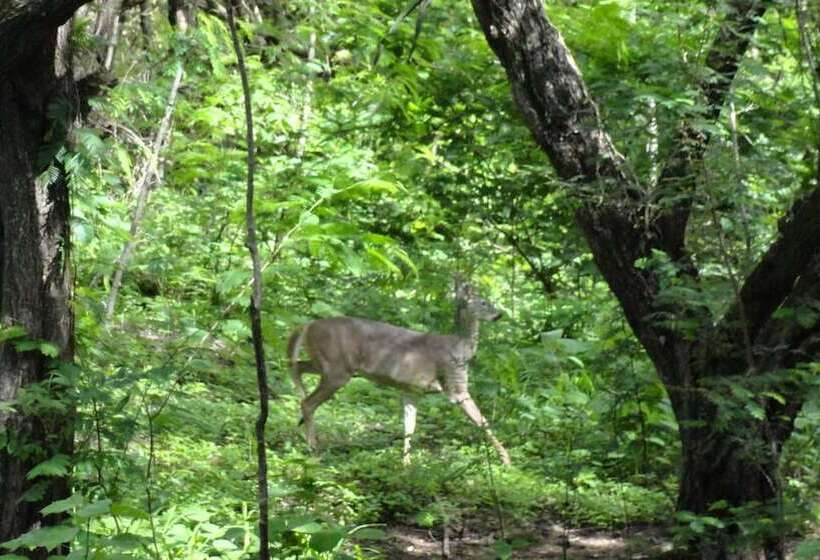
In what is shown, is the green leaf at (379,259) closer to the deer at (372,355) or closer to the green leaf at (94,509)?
the deer at (372,355)

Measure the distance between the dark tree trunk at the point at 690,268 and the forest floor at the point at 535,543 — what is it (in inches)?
25.2

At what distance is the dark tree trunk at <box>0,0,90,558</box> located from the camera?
15.8ft

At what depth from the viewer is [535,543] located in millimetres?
6648

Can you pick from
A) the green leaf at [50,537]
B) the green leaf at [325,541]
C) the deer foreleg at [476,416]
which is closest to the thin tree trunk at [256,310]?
the green leaf at [325,541]

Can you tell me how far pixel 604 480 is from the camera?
843 cm

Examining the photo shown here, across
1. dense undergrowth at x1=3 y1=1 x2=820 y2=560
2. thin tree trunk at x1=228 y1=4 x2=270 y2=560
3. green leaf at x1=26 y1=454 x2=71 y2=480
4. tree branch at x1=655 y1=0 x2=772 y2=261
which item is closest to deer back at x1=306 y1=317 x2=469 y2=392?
dense undergrowth at x1=3 y1=1 x2=820 y2=560

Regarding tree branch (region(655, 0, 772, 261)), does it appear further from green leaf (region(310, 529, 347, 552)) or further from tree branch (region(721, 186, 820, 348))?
green leaf (region(310, 529, 347, 552))

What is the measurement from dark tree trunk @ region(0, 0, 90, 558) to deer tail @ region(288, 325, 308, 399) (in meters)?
4.96

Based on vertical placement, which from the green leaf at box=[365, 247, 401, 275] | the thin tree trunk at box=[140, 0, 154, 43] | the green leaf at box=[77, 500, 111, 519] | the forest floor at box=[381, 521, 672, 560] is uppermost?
the thin tree trunk at box=[140, 0, 154, 43]

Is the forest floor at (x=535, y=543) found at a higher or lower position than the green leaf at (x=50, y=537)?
lower

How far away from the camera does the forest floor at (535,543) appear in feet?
22.3

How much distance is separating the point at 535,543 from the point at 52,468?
3.03m

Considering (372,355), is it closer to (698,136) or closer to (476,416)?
(476,416)

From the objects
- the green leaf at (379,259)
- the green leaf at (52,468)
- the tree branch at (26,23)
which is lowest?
the green leaf at (52,468)
